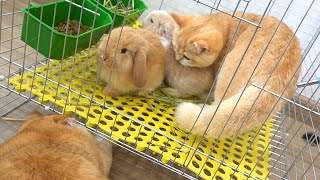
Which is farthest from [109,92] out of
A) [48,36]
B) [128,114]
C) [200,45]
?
[200,45]

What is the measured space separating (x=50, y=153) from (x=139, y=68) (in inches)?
32.4

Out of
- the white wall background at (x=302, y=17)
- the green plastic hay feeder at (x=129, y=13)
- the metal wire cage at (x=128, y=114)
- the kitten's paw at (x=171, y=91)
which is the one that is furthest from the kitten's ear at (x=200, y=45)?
the white wall background at (x=302, y=17)

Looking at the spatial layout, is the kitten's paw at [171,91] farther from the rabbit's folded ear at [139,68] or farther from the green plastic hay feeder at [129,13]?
the green plastic hay feeder at [129,13]

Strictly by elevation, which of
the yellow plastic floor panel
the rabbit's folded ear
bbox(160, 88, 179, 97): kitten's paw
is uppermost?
the rabbit's folded ear

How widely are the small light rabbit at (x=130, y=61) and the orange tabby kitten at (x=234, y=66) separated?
0.18 metres

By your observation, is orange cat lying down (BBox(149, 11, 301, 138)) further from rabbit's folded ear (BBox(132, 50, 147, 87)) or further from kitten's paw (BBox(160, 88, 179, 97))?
rabbit's folded ear (BBox(132, 50, 147, 87))

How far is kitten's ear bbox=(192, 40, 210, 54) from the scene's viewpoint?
82.0 inches

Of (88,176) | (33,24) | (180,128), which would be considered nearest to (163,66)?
(180,128)

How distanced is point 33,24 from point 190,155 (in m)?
1.01

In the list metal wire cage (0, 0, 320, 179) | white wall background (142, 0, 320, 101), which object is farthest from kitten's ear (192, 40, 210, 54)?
white wall background (142, 0, 320, 101)

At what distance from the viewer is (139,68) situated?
200cm

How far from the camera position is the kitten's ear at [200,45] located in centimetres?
208

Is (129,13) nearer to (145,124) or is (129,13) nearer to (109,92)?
(109,92)

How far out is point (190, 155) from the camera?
1.82m
